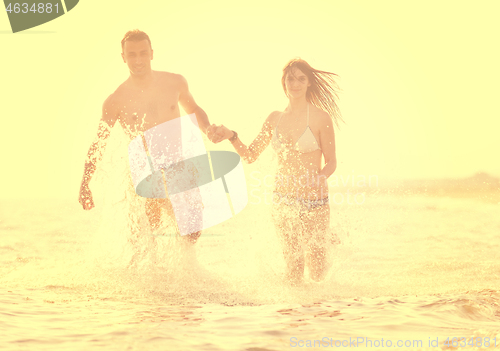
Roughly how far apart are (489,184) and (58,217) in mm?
17096

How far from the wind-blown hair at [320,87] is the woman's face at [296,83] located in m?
0.04

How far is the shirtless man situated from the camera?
582 cm

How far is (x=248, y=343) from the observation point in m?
3.39

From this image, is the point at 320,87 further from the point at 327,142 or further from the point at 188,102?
the point at 188,102

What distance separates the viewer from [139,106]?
5.90 m

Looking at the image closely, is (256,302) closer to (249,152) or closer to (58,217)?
(249,152)

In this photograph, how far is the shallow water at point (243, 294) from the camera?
350 cm

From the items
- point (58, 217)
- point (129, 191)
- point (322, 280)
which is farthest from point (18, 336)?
point (58, 217)

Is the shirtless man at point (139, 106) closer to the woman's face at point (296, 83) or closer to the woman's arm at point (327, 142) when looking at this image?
the woman's face at point (296, 83)

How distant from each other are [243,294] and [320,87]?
2.45m

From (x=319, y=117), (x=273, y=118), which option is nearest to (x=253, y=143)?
(x=273, y=118)

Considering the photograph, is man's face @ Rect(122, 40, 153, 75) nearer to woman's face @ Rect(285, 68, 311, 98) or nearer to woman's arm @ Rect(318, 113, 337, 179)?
woman's face @ Rect(285, 68, 311, 98)

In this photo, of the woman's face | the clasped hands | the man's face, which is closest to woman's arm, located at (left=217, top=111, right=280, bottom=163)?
the clasped hands

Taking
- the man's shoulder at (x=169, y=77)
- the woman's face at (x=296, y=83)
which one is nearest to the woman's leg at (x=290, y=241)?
the woman's face at (x=296, y=83)
